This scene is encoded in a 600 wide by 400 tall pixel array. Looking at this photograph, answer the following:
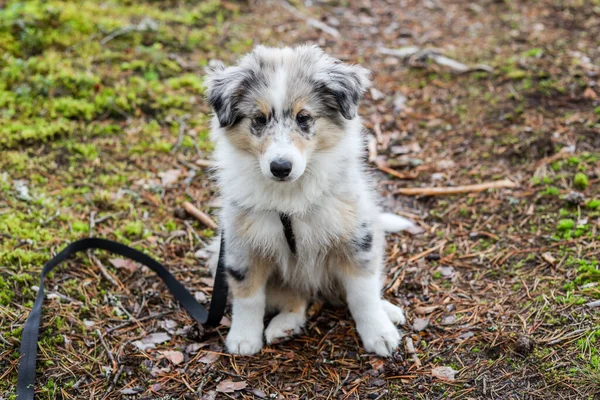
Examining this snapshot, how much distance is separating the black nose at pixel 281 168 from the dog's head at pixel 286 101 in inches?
1.6

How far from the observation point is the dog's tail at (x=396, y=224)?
15.9ft

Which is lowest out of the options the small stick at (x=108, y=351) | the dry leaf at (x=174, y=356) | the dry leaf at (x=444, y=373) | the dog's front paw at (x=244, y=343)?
the dry leaf at (x=174, y=356)

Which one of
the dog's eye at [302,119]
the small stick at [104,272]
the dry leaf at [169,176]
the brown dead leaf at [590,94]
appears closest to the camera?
the dog's eye at [302,119]

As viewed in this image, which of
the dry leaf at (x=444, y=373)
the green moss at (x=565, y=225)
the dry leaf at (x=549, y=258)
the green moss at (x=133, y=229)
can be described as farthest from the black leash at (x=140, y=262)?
the green moss at (x=565, y=225)

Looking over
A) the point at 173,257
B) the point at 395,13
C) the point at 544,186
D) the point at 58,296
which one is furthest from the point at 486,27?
the point at 58,296

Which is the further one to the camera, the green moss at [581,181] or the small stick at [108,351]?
the green moss at [581,181]

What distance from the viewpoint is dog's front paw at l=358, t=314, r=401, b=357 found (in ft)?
12.5

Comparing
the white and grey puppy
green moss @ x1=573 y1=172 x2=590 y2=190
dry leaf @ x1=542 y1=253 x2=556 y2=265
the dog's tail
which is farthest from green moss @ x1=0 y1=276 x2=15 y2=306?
green moss @ x1=573 y1=172 x2=590 y2=190

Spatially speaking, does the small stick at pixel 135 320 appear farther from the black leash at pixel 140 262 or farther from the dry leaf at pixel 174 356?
the dry leaf at pixel 174 356

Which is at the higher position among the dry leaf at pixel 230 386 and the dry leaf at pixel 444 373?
the dry leaf at pixel 444 373

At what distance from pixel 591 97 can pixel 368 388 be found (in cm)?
412

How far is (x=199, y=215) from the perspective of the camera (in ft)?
17.0

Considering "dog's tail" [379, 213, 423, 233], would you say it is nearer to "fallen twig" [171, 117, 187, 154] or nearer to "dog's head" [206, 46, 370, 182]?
"dog's head" [206, 46, 370, 182]

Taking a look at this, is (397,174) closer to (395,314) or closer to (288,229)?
(395,314)
